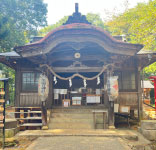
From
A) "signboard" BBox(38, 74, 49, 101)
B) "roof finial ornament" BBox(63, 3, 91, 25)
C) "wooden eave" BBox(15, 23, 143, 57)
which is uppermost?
"roof finial ornament" BBox(63, 3, 91, 25)

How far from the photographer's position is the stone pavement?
5766 millimetres

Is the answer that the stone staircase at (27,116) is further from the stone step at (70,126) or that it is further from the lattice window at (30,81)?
the lattice window at (30,81)

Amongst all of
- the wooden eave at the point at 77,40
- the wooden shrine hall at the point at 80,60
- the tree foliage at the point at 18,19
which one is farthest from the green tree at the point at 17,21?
the wooden eave at the point at 77,40

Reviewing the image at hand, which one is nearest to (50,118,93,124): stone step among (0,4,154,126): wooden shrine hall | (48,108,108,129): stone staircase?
(48,108,108,129): stone staircase

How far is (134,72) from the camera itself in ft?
34.6

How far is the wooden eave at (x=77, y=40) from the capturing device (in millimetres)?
7589

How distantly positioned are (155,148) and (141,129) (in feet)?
4.80

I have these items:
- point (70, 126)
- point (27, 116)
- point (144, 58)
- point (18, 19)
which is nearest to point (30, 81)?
point (27, 116)

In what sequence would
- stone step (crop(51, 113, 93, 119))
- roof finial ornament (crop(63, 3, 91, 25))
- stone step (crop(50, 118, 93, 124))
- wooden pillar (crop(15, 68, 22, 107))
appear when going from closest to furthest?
stone step (crop(50, 118, 93, 124)), stone step (crop(51, 113, 93, 119)), roof finial ornament (crop(63, 3, 91, 25)), wooden pillar (crop(15, 68, 22, 107))

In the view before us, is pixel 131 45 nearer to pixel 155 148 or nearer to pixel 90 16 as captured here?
pixel 155 148

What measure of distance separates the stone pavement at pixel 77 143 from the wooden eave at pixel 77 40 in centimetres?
423

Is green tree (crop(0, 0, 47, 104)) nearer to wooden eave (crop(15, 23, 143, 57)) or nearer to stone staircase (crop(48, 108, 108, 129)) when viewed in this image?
wooden eave (crop(15, 23, 143, 57))

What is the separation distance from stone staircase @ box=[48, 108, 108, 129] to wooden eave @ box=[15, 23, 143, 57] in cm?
391

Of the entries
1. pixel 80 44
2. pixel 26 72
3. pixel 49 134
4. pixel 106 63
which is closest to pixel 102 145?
pixel 49 134
